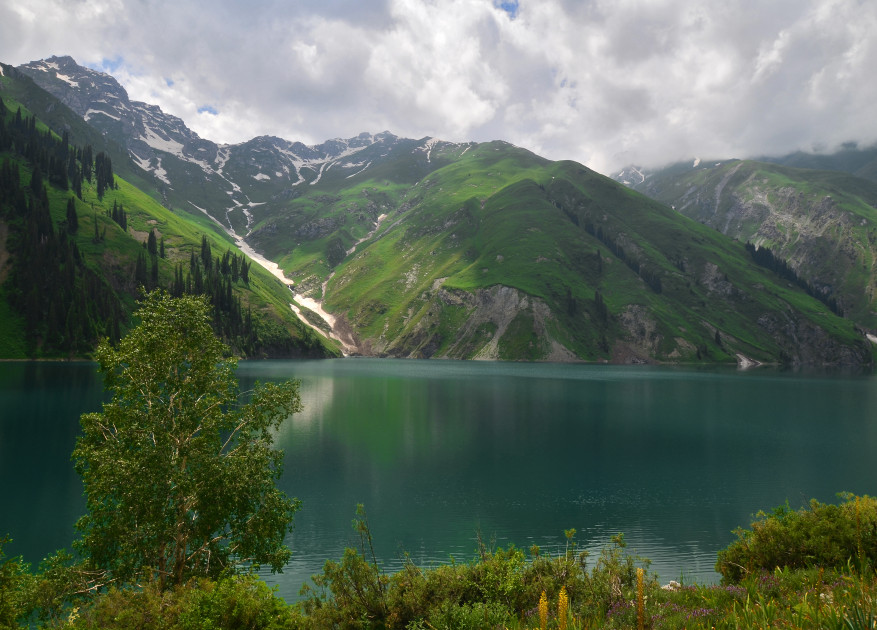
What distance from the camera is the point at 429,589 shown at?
17.6 meters

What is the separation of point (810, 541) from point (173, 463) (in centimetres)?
2623

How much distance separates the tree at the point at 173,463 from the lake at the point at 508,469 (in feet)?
26.9

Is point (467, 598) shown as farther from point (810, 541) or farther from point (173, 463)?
point (173, 463)

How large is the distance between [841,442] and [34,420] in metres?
116

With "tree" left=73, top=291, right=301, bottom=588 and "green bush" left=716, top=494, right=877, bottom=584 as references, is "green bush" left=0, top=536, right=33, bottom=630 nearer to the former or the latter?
"tree" left=73, top=291, right=301, bottom=588

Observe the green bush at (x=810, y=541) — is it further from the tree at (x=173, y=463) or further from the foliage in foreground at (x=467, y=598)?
the tree at (x=173, y=463)

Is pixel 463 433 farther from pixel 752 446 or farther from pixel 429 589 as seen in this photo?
pixel 429 589

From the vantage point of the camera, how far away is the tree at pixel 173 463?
2094cm

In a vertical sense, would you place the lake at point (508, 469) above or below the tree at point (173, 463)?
below

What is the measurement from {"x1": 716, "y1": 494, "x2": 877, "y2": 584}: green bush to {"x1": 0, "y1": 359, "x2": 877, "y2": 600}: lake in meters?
12.1

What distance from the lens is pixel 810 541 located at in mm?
18203

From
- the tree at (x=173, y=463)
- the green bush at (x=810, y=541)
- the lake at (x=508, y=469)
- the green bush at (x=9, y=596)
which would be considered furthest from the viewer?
the lake at (x=508, y=469)

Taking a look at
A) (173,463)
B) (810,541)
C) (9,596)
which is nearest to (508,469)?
(810,541)

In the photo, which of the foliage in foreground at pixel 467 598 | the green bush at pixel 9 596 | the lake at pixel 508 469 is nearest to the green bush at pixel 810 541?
the foliage in foreground at pixel 467 598
